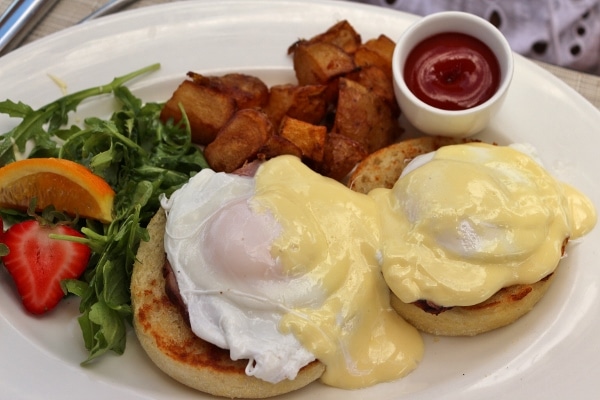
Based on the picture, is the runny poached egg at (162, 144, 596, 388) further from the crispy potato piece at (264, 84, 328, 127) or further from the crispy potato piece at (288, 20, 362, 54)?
the crispy potato piece at (288, 20, 362, 54)

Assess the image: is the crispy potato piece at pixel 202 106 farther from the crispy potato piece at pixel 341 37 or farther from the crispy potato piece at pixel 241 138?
the crispy potato piece at pixel 341 37

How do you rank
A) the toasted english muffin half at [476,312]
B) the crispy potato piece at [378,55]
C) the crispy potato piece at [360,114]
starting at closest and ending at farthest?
the toasted english muffin half at [476,312]
the crispy potato piece at [360,114]
the crispy potato piece at [378,55]

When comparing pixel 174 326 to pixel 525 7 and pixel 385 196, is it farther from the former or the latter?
pixel 525 7

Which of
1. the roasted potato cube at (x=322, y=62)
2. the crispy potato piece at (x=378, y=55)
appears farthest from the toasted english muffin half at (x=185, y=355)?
the crispy potato piece at (x=378, y=55)

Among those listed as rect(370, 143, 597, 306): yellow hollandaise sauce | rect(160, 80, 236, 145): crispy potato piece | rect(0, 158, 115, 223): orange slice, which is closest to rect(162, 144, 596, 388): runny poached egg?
rect(370, 143, 597, 306): yellow hollandaise sauce

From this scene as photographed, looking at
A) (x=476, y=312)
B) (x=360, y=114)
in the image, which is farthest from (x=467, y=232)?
(x=360, y=114)

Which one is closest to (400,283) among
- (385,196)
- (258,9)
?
(385,196)

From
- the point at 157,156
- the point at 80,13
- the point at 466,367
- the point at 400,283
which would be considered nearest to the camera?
the point at 400,283
